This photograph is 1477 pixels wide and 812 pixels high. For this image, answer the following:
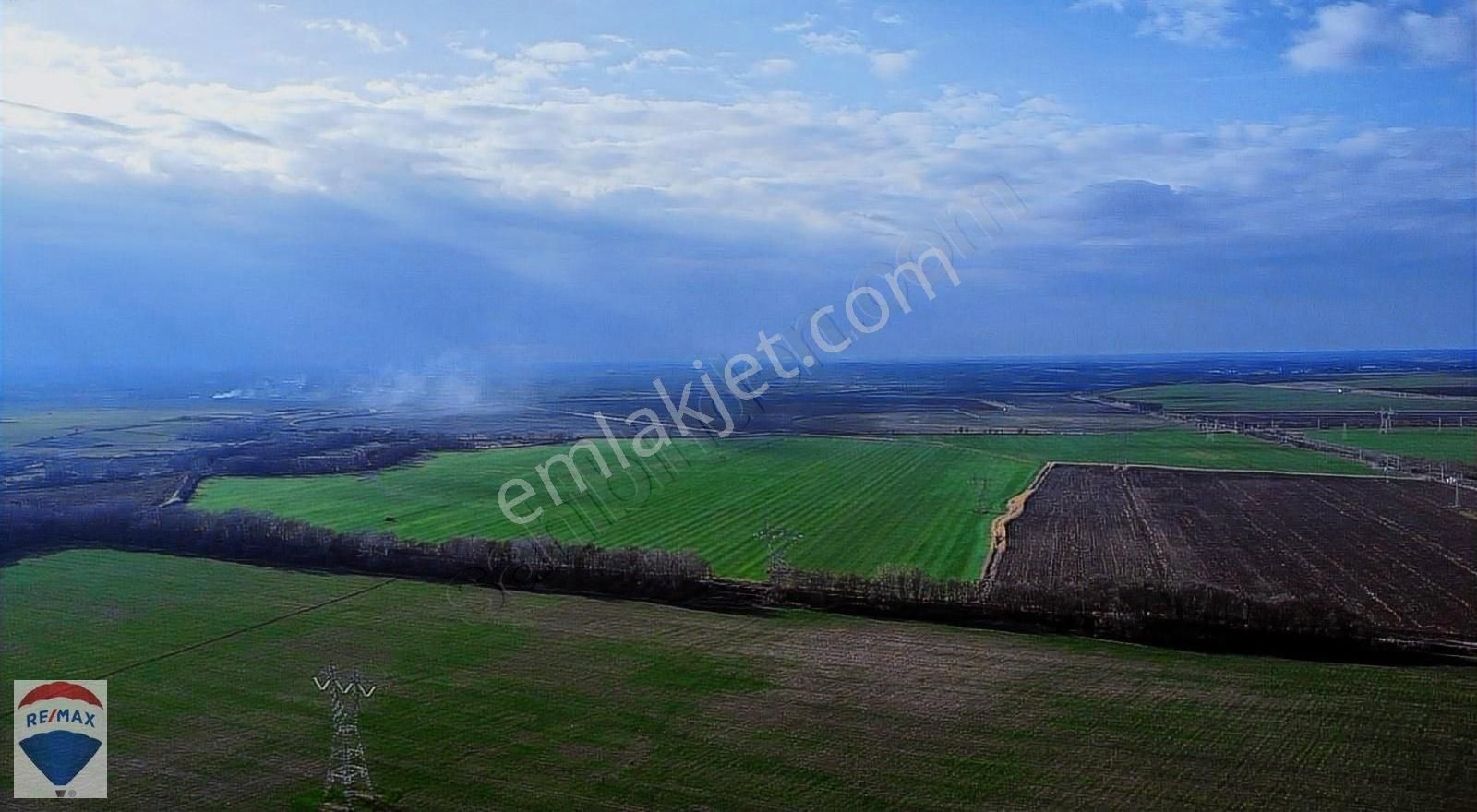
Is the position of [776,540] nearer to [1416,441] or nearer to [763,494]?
[763,494]

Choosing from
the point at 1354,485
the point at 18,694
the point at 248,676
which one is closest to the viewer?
the point at 18,694

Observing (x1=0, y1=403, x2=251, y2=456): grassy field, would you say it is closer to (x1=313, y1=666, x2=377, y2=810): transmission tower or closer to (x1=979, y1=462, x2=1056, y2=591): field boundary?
(x1=313, y1=666, x2=377, y2=810): transmission tower

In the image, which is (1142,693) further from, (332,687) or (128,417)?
(128,417)

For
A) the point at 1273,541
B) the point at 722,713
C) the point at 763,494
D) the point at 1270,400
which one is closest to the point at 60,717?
the point at 722,713

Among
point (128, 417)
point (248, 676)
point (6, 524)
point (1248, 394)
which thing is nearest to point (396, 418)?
point (128, 417)

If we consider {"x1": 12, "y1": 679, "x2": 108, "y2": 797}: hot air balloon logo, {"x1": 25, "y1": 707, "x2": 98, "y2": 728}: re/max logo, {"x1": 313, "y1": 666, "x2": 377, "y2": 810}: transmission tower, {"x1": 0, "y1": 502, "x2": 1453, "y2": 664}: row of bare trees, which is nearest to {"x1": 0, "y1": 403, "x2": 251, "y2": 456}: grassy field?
{"x1": 0, "y1": 502, "x2": 1453, "y2": 664}: row of bare trees

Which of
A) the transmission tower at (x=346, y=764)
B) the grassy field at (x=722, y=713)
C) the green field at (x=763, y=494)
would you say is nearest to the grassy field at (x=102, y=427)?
the green field at (x=763, y=494)

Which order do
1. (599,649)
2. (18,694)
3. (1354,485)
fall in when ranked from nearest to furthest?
(18,694) < (599,649) < (1354,485)
